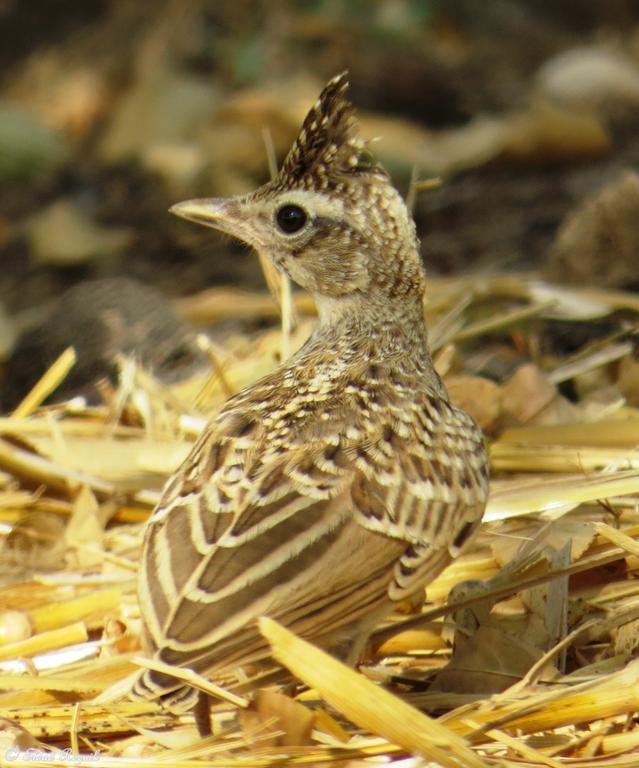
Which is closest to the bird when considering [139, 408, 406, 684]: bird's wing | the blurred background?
[139, 408, 406, 684]: bird's wing

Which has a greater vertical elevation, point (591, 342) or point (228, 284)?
point (228, 284)

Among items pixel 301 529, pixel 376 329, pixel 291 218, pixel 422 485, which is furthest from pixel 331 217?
pixel 301 529

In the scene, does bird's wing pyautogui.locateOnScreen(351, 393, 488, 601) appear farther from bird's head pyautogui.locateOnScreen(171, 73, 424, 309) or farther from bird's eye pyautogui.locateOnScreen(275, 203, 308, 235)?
bird's eye pyautogui.locateOnScreen(275, 203, 308, 235)

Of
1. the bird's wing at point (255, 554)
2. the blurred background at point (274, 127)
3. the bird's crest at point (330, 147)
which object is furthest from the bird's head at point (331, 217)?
the blurred background at point (274, 127)

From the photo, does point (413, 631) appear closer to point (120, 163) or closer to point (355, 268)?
point (355, 268)

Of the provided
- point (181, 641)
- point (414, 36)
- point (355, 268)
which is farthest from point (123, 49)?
point (181, 641)

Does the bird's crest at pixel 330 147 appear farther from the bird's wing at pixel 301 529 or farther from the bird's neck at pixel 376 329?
the bird's wing at pixel 301 529
